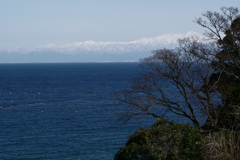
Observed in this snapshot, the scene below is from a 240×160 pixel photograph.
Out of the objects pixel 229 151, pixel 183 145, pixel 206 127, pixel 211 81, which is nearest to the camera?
pixel 229 151

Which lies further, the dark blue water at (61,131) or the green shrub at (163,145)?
the dark blue water at (61,131)

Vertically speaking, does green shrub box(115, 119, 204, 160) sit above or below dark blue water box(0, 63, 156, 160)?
above

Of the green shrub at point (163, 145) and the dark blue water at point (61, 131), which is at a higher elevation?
the green shrub at point (163, 145)

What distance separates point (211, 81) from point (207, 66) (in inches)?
117

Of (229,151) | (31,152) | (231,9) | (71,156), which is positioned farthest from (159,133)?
(31,152)

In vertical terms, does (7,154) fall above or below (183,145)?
below

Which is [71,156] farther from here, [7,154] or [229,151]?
[229,151]

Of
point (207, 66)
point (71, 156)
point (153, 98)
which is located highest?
point (207, 66)

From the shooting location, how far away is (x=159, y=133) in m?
15.9

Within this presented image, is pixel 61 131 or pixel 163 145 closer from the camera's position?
pixel 163 145

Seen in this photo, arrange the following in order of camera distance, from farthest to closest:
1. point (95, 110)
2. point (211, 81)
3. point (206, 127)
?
point (95, 110), point (211, 81), point (206, 127)

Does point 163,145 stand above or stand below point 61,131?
above

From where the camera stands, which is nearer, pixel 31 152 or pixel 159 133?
pixel 159 133

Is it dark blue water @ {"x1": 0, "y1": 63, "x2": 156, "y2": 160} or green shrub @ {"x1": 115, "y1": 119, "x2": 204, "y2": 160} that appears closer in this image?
green shrub @ {"x1": 115, "y1": 119, "x2": 204, "y2": 160}
